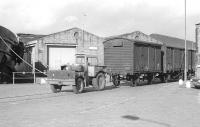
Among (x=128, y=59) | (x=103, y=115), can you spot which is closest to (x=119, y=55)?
(x=128, y=59)

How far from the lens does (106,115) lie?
941 cm

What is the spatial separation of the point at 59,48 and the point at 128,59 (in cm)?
1645

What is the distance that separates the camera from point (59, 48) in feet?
117

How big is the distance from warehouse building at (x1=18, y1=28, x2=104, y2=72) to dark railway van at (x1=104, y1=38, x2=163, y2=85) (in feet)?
33.8

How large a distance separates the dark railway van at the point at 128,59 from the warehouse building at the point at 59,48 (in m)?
10.3

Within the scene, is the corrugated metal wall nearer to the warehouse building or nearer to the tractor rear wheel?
the tractor rear wheel

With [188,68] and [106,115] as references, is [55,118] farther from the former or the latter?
[188,68]

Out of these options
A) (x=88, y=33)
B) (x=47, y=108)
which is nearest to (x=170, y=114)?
(x=47, y=108)

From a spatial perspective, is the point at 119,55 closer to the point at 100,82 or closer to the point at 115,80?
the point at 115,80

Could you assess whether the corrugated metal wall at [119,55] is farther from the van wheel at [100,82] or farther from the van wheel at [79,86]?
the van wheel at [79,86]

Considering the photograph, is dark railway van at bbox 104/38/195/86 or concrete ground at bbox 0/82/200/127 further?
dark railway van at bbox 104/38/195/86

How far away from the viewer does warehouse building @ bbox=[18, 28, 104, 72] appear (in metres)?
33.6

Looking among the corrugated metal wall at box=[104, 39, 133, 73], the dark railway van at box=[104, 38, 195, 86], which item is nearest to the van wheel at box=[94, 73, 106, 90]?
the dark railway van at box=[104, 38, 195, 86]

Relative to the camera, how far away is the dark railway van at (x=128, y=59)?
20734 mm
